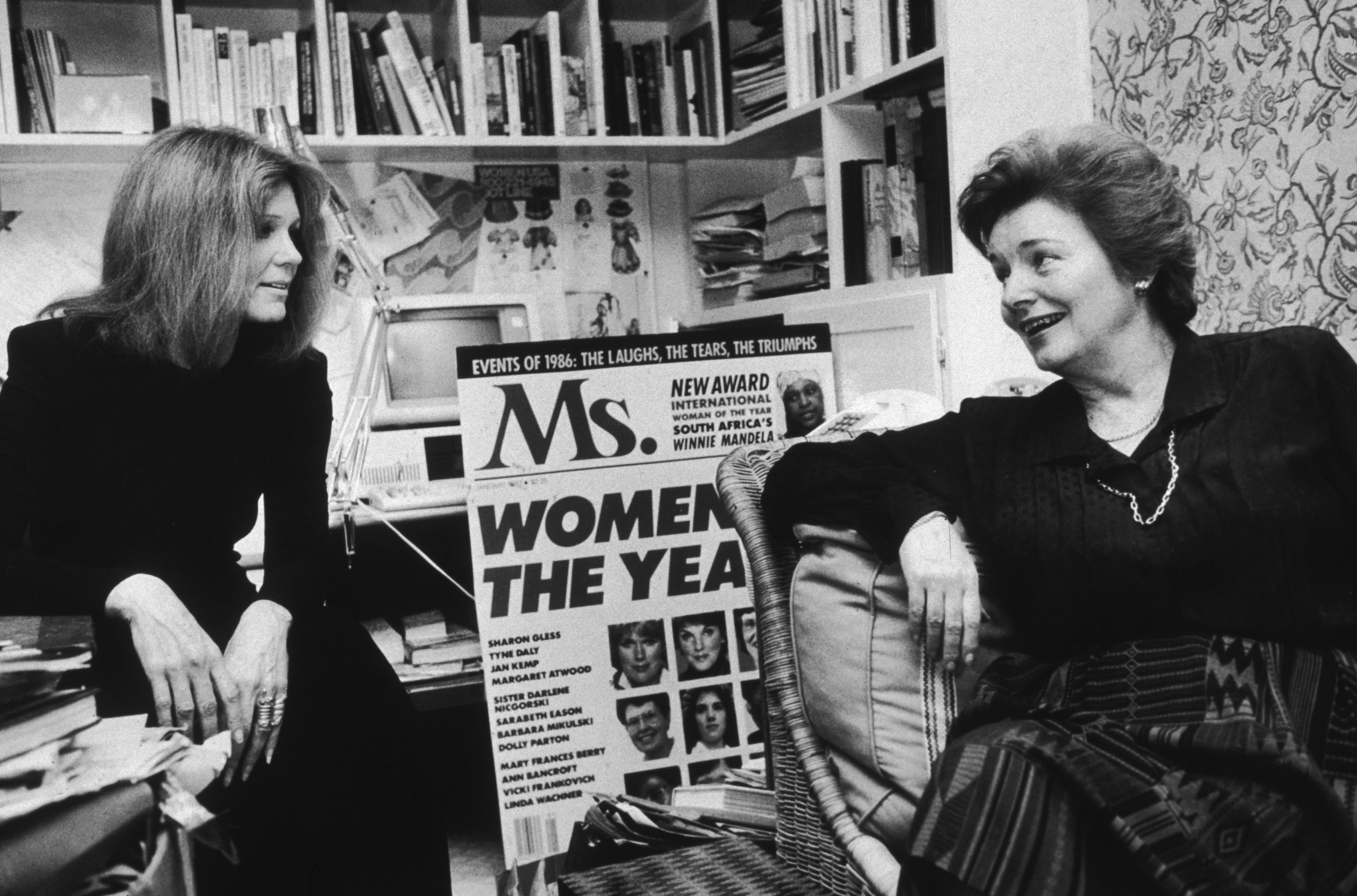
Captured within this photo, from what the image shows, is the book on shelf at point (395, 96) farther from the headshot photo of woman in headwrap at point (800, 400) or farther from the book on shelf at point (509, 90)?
the headshot photo of woman in headwrap at point (800, 400)

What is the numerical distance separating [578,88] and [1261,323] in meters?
1.56

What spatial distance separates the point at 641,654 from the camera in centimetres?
189

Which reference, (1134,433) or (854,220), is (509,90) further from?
(1134,433)

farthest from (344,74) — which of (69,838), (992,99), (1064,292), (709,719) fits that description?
(69,838)

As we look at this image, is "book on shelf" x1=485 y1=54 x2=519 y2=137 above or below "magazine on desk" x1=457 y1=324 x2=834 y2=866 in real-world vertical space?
above

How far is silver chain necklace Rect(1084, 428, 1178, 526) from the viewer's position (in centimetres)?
125

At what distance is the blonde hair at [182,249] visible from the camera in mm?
1555

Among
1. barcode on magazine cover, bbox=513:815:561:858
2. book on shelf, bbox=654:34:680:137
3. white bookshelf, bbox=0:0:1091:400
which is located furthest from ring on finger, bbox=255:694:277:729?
book on shelf, bbox=654:34:680:137

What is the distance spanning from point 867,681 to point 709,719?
70 centimetres

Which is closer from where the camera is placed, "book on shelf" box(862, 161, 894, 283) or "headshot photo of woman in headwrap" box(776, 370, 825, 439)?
"headshot photo of woman in headwrap" box(776, 370, 825, 439)

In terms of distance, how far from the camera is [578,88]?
2.73m

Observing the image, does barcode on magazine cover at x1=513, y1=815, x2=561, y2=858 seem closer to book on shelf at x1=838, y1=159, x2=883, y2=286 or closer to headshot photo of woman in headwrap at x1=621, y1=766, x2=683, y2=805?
headshot photo of woman in headwrap at x1=621, y1=766, x2=683, y2=805

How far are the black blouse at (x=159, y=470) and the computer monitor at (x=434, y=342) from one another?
677 mm

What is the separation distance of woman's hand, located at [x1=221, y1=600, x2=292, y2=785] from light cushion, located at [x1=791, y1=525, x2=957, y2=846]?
2.05 ft
